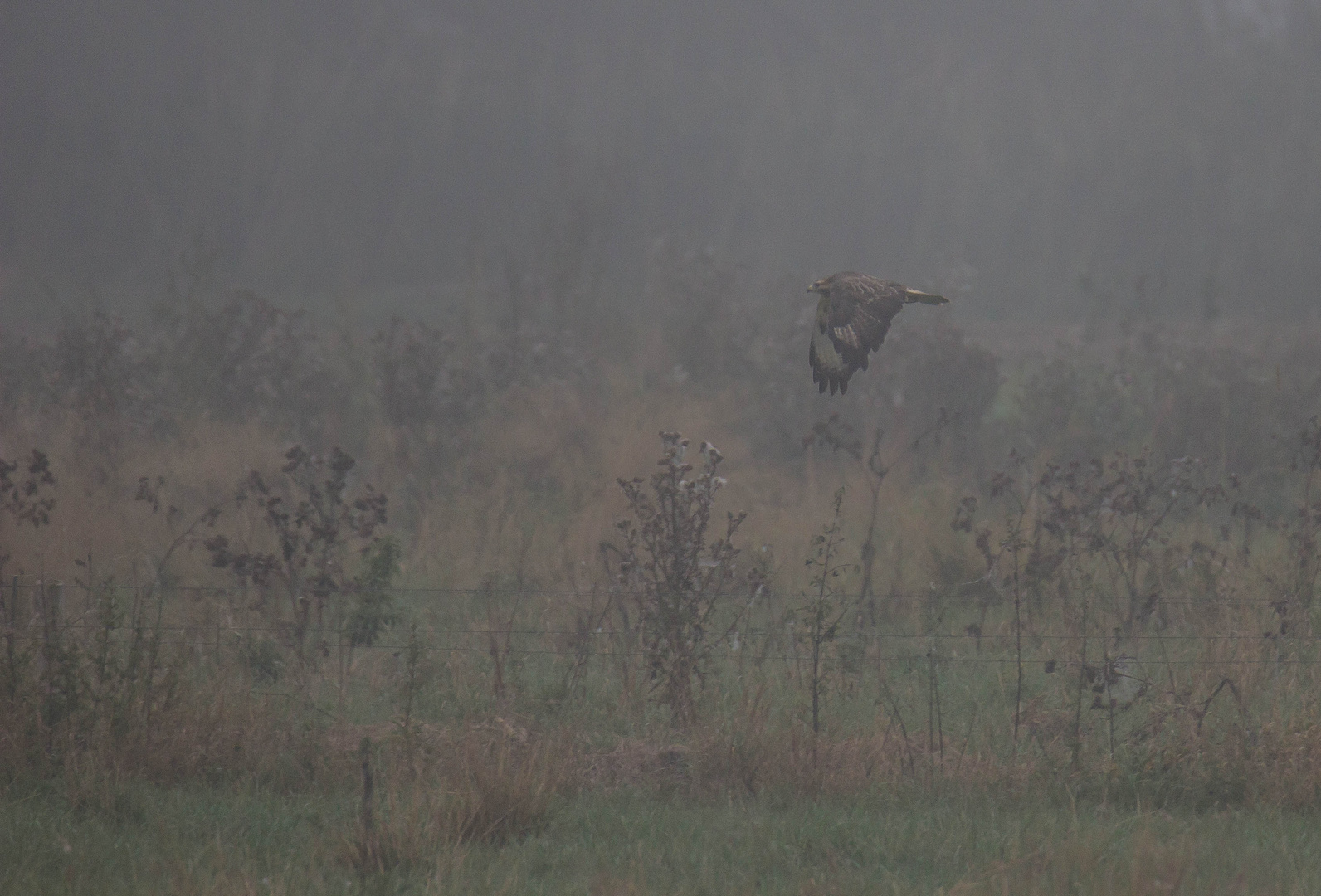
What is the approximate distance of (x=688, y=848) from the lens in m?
4.32

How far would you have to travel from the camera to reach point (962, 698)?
21.0ft

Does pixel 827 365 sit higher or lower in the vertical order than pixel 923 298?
lower

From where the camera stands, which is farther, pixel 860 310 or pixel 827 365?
pixel 827 365

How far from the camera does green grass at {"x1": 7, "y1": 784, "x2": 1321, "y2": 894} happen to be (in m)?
3.87

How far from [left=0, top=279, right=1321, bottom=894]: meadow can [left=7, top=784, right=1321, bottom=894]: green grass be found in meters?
0.02

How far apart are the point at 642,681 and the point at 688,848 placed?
1794 millimetres

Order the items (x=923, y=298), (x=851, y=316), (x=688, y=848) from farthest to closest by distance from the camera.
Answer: (x=851, y=316) → (x=923, y=298) → (x=688, y=848)

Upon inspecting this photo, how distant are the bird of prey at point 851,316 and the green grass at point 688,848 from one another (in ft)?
5.87

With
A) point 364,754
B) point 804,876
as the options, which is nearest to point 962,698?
point 804,876

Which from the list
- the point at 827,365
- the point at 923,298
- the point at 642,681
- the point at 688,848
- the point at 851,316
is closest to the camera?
the point at 688,848

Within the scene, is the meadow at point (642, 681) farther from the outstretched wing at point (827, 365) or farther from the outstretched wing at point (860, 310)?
the outstretched wing at point (860, 310)

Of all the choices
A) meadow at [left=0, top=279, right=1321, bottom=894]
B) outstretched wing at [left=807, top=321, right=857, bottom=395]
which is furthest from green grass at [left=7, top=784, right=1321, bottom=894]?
outstretched wing at [left=807, top=321, right=857, bottom=395]

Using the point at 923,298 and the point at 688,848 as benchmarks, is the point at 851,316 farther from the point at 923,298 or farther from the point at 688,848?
the point at 688,848

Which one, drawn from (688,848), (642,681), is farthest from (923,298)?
(642,681)
